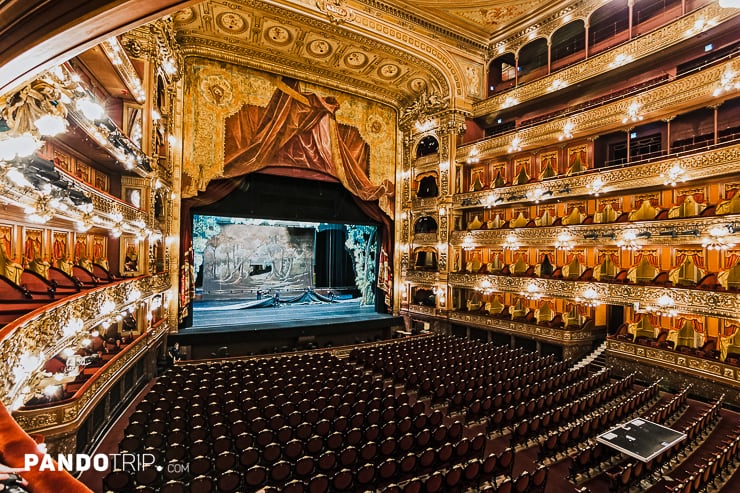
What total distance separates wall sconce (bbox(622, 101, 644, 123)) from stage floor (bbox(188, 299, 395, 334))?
13.4m

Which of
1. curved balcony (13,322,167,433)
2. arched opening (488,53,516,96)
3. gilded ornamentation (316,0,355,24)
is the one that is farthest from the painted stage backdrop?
arched opening (488,53,516,96)

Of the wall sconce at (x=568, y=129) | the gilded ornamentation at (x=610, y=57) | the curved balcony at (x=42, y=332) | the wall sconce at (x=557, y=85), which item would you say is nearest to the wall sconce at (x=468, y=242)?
the wall sconce at (x=568, y=129)

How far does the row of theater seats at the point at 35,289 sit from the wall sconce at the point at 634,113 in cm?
1773

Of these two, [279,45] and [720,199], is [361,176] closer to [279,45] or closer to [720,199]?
[279,45]

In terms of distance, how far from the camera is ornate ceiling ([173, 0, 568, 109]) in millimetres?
14383

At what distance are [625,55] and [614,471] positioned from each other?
1486 centimetres

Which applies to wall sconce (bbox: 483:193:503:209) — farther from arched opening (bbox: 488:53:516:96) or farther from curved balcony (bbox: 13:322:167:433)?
curved balcony (bbox: 13:322:167:433)

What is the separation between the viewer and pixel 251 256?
877 inches

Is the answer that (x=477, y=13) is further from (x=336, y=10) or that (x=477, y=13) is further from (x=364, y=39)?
(x=336, y=10)

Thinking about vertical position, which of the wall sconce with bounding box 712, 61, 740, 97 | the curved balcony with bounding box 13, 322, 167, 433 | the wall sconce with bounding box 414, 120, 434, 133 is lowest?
the curved balcony with bounding box 13, 322, 167, 433

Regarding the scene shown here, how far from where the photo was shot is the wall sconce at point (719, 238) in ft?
35.8

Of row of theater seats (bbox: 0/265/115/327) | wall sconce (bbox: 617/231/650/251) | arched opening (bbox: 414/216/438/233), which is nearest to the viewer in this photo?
row of theater seats (bbox: 0/265/115/327)

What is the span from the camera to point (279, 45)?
633 inches

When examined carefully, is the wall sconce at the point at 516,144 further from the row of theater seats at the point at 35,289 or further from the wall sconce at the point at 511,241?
the row of theater seats at the point at 35,289
